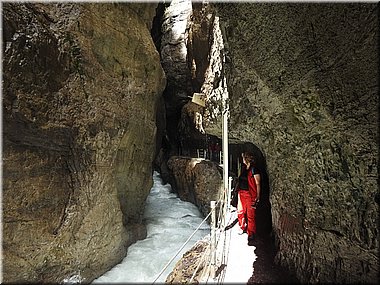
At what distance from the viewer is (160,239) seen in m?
10.0

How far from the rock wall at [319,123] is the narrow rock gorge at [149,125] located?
14 mm

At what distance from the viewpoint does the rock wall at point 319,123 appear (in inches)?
95.5

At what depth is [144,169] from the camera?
32.1 ft

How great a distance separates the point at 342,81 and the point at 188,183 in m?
11.5

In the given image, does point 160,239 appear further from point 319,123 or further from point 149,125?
point 319,123

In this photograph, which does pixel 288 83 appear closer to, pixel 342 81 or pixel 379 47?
pixel 342 81

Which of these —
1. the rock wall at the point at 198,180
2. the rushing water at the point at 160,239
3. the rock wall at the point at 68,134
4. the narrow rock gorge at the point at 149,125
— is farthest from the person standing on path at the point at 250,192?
the rock wall at the point at 198,180

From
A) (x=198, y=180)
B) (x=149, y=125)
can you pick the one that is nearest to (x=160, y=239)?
(x=198, y=180)

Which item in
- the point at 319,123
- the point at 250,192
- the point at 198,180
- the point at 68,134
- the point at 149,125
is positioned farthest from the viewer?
the point at 198,180

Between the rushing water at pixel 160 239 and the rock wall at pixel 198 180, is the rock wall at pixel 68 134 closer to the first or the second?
the rushing water at pixel 160 239

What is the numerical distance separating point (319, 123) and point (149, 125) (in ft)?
24.1

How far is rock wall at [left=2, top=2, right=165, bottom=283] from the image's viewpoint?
5.26 metres

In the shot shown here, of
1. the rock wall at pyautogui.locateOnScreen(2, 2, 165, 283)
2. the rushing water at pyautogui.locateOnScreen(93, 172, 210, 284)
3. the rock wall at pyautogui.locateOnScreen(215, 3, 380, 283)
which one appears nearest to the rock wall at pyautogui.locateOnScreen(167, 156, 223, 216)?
the rushing water at pyautogui.locateOnScreen(93, 172, 210, 284)

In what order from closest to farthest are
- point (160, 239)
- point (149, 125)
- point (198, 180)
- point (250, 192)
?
1. point (250, 192)
2. point (149, 125)
3. point (160, 239)
4. point (198, 180)
